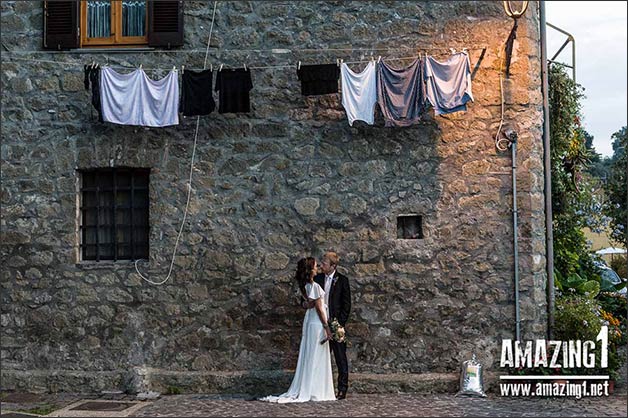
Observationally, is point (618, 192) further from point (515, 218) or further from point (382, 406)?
point (382, 406)

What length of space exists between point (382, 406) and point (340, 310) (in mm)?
1195

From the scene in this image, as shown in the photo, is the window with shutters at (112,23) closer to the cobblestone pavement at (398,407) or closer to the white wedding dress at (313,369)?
the white wedding dress at (313,369)

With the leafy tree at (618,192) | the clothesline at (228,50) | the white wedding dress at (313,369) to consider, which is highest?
the clothesline at (228,50)

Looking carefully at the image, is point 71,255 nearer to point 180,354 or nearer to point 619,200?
point 180,354

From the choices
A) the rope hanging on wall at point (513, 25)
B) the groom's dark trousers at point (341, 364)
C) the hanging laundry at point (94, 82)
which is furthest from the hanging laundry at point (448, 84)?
the hanging laundry at point (94, 82)

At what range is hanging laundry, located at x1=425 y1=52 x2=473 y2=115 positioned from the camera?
8.92 metres

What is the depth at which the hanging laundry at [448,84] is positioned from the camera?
29.3 ft

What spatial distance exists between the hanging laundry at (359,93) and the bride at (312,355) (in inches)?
72.6

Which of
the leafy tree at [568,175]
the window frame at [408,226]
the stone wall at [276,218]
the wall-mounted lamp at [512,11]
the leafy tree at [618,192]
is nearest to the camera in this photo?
the wall-mounted lamp at [512,11]

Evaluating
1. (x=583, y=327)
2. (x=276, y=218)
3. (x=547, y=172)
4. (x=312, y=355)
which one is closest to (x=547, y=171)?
(x=547, y=172)

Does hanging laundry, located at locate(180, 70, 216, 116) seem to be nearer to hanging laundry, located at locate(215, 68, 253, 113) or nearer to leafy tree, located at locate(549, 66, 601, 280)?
hanging laundry, located at locate(215, 68, 253, 113)

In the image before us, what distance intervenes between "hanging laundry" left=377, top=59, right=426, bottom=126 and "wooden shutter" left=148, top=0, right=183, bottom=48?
2.61 meters

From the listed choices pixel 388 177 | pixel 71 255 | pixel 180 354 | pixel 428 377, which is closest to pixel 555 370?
pixel 428 377

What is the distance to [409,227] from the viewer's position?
9.30 meters
